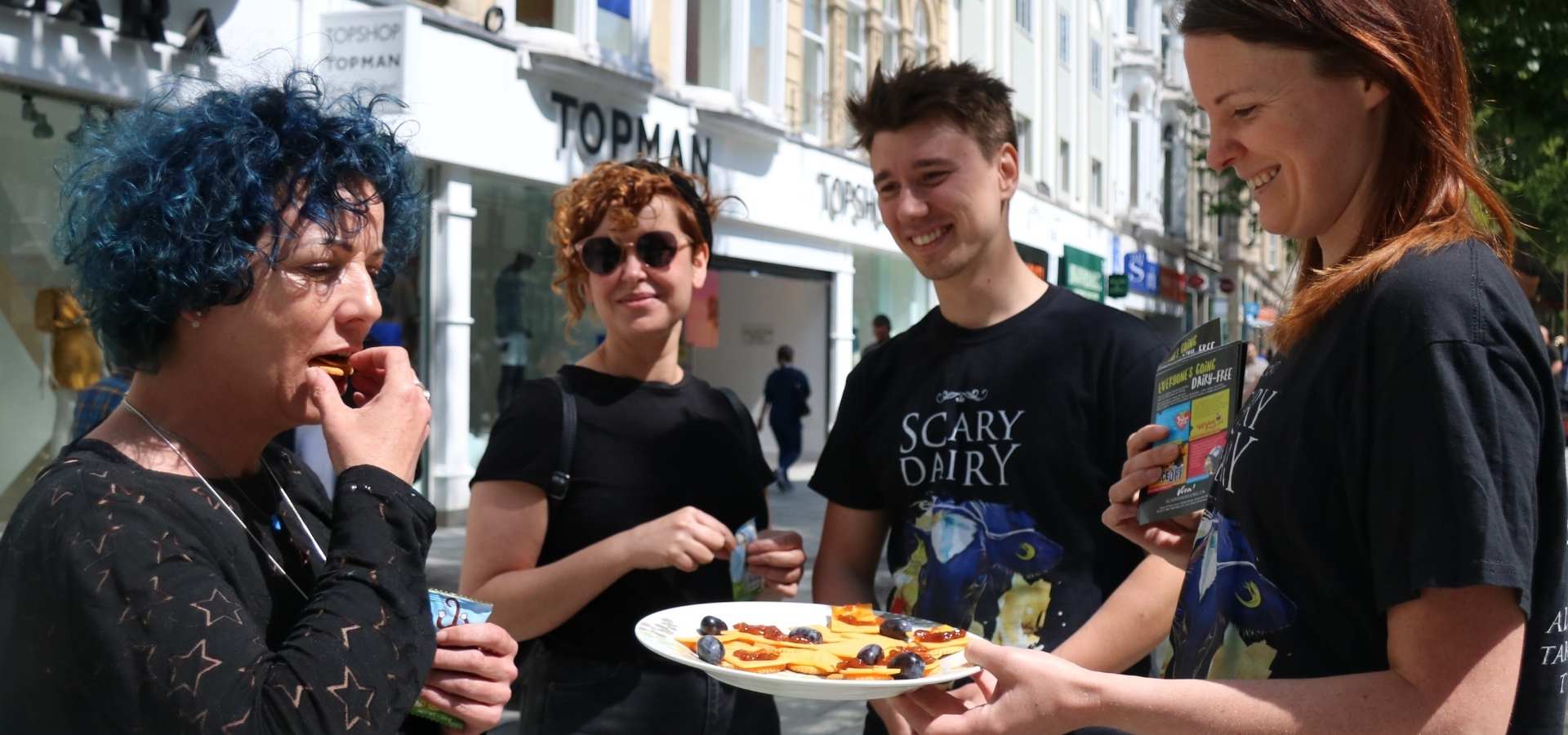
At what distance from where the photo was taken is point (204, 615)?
1414 mm

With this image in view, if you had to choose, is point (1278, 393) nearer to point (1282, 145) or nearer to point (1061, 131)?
point (1282, 145)

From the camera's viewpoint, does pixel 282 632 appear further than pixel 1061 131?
No

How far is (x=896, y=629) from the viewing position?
2232mm

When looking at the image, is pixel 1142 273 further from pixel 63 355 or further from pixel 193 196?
pixel 193 196

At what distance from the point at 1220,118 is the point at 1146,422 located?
949 millimetres

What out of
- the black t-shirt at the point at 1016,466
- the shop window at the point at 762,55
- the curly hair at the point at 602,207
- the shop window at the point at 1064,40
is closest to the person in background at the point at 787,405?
the shop window at the point at 762,55

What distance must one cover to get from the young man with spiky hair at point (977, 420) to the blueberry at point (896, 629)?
0.88ft

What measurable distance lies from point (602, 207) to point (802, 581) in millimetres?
5853

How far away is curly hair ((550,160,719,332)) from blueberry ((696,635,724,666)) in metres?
1.31

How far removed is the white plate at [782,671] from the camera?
1.81 m

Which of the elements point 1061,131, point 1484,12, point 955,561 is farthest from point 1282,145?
point 1061,131

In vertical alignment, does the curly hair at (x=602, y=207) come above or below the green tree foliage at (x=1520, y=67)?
below

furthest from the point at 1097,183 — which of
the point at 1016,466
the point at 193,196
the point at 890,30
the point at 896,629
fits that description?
the point at 193,196

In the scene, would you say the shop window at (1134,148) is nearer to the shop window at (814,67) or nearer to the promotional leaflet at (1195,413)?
the shop window at (814,67)
